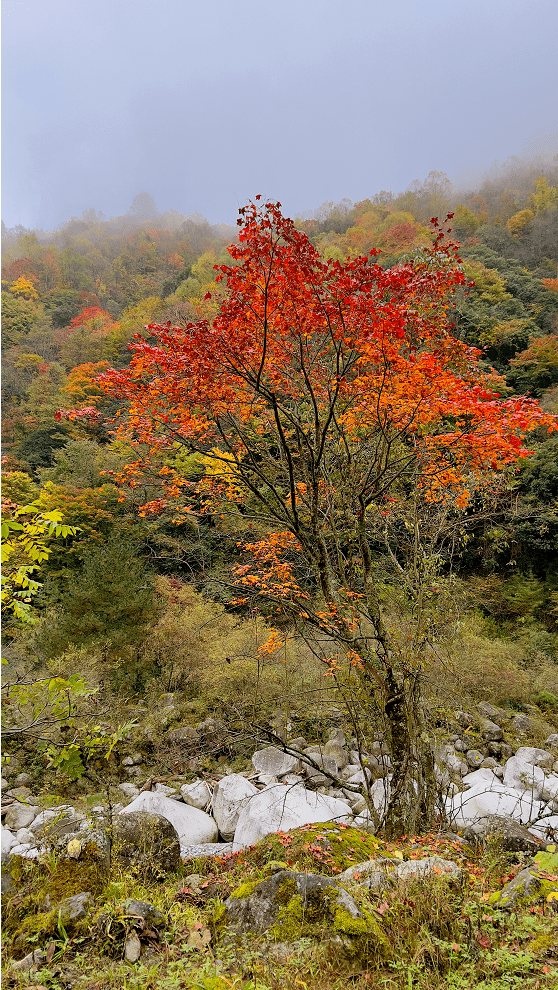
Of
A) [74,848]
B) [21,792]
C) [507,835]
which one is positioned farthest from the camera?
[21,792]

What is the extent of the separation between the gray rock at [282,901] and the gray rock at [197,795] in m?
3.59

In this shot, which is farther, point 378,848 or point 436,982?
point 378,848

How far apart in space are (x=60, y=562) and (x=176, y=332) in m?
10.6

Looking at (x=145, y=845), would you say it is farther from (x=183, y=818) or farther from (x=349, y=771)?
(x=349, y=771)

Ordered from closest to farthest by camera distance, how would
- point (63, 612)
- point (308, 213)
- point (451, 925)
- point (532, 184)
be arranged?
point (451, 925), point (63, 612), point (532, 184), point (308, 213)

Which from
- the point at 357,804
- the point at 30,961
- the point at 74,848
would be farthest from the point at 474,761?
the point at 30,961

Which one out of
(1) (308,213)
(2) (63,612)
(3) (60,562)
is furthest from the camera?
(1) (308,213)

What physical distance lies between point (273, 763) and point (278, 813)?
2.27m

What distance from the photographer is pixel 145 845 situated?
311cm

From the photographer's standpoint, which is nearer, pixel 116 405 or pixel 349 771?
pixel 349 771

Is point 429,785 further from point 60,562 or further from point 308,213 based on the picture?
point 308,213

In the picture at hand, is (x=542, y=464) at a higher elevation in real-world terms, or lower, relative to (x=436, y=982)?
higher

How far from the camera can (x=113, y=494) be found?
518 inches

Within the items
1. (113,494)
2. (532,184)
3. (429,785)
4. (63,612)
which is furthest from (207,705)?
(532,184)
